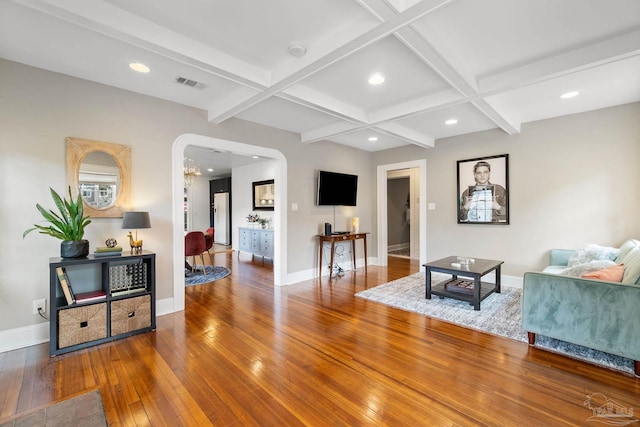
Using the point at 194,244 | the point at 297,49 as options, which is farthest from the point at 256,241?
the point at 297,49

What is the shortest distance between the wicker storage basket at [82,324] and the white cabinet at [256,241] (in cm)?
390

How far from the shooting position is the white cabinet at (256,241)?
652 centimetres

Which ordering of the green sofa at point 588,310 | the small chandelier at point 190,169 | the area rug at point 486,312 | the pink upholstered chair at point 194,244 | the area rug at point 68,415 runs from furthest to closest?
the small chandelier at point 190,169 < the pink upholstered chair at point 194,244 < the area rug at point 486,312 < the green sofa at point 588,310 < the area rug at point 68,415

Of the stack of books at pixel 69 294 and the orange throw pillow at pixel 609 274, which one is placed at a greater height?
the orange throw pillow at pixel 609 274

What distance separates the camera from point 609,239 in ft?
12.3

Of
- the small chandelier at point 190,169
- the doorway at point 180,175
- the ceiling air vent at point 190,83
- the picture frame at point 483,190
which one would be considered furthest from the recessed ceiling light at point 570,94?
the small chandelier at point 190,169

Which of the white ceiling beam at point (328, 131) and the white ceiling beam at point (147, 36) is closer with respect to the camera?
the white ceiling beam at point (147, 36)

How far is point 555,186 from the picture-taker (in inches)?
163

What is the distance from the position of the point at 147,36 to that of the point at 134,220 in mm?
1718

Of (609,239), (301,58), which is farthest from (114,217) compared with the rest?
(609,239)

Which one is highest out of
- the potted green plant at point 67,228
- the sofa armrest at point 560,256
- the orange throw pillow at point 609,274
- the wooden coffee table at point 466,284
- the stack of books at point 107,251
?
the potted green plant at point 67,228

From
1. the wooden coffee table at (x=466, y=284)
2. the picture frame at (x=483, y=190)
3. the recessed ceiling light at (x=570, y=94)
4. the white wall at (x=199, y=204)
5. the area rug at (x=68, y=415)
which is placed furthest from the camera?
the white wall at (x=199, y=204)

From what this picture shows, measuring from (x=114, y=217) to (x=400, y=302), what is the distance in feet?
11.6

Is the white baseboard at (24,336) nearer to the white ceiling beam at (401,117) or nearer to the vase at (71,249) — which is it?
the vase at (71,249)
